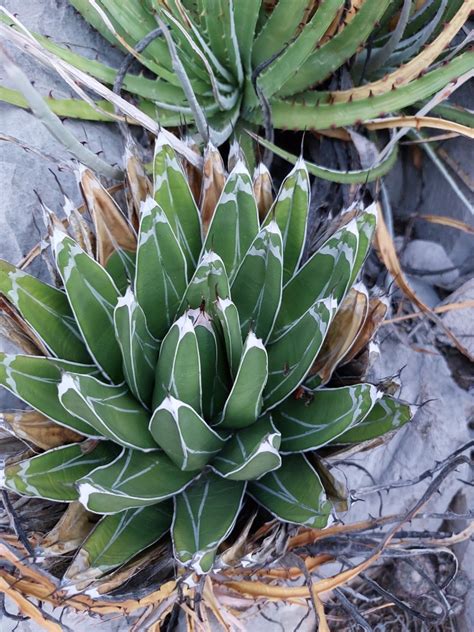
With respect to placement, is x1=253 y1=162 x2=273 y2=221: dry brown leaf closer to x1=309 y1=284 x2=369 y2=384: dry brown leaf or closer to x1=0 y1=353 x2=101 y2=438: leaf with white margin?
x1=309 y1=284 x2=369 y2=384: dry brown leaf

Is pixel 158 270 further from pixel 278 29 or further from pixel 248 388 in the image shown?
pixel 278 29

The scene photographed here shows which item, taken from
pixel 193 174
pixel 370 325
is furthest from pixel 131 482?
pixel 193 174

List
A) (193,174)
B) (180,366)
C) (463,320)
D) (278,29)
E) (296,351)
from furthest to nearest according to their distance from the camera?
(463,320), (278,29), (193,174), (296,351), (180,366)

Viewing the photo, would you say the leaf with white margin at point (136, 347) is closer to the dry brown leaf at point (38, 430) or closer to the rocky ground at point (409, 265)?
the dry brown leaf at point (38, 430)

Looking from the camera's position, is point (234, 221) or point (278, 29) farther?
point (278, 29)

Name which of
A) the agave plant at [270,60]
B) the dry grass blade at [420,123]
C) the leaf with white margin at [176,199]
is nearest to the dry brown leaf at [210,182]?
the leaf with white margin at [176,199]
